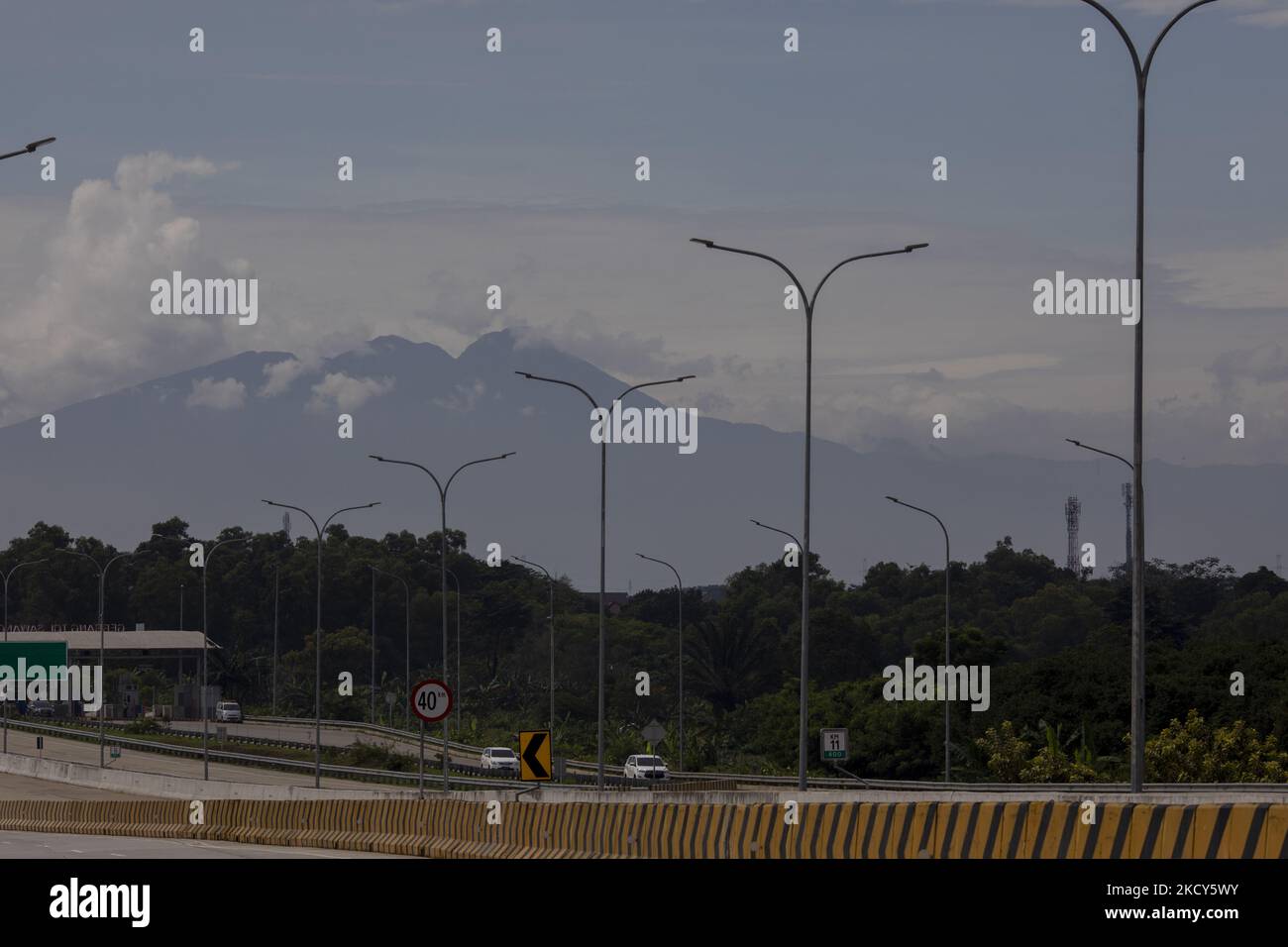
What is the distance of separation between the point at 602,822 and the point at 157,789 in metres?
54.3

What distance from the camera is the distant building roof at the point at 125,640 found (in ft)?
444

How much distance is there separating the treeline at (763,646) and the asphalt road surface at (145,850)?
37458 mm

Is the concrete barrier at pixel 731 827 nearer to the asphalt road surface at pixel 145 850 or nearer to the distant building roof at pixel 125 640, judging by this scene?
the asphalt road surface at pixel 145 850

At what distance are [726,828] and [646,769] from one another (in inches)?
2245

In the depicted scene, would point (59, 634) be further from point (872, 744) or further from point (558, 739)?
point (872, 744)

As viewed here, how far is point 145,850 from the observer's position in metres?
33.0

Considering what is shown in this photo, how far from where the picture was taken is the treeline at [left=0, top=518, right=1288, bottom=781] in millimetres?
74312

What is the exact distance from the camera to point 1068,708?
2982 inches

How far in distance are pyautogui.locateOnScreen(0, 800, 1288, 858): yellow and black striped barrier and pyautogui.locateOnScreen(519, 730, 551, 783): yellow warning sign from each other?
669mm

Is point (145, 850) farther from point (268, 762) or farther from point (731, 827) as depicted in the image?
point (268, 762)

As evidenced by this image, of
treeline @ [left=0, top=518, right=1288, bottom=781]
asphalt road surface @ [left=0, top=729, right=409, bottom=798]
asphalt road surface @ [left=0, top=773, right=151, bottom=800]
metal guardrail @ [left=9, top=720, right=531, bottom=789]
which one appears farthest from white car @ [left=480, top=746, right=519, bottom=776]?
asphalt road surface @ [left=0, top=773, right=151, bottom=800]

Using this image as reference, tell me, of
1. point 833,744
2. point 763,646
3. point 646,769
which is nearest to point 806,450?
point 833,744

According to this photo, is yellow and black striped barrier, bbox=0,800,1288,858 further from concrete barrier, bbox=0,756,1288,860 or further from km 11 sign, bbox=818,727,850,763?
km 11 sign, bbox=818,727,850,763
